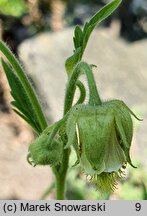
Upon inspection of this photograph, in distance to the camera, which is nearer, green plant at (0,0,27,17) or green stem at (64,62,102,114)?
green stem at (64,62,102,114)

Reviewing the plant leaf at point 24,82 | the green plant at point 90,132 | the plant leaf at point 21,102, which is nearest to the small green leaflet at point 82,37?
the green plant at point 90,132

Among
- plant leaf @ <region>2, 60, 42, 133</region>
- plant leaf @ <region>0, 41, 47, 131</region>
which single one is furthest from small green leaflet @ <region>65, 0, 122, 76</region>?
plant leaf @ <region>2, 60, 42, 133</region>

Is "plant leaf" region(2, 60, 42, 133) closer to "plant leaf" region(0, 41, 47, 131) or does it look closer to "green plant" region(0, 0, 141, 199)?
"plant leaf" region(0, 41, 47, 131)

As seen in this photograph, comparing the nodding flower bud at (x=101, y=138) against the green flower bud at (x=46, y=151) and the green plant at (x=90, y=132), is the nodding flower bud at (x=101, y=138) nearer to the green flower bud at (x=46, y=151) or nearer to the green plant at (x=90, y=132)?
the green plant at (x=90, y=132)

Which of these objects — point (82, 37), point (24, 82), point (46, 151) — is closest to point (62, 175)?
point (46, 151)

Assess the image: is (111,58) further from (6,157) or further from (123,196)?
(123,196)

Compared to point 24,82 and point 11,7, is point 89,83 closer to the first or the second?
point 24,82
